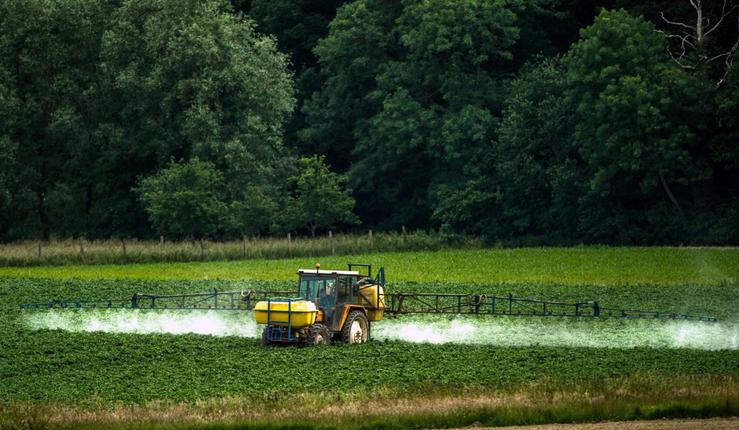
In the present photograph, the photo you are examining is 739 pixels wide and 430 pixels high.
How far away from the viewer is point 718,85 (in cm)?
7188

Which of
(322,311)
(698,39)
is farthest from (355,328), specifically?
(698,39)

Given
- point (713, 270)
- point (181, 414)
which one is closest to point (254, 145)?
point (713, 270)

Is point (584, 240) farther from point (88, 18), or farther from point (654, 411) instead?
point (654, 411)

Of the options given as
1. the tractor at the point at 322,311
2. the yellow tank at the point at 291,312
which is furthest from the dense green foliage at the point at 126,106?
the yellow tank at the point at 291,312

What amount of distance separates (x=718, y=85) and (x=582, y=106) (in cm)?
745

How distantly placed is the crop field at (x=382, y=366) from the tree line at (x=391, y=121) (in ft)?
68.7

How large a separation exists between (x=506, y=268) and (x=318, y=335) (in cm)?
3043

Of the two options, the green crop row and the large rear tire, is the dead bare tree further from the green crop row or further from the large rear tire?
the large rear tire

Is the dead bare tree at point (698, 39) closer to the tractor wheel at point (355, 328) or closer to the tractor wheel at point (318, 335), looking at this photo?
the tractor wheel at point (355, 328)

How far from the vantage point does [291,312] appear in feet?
113

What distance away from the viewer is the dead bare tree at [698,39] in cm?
7469

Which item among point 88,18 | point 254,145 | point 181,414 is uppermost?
point 88,18

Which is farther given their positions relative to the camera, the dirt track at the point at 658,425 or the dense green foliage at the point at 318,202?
the dense green foliage at the point at 318,202

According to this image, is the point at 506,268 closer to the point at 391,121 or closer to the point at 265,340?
the point at 391,121
